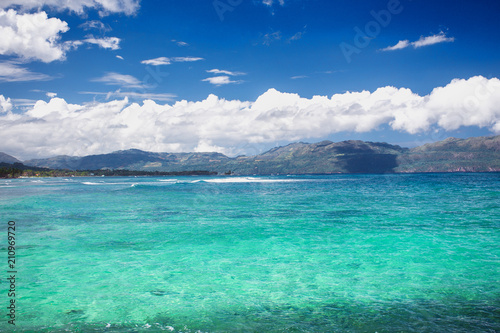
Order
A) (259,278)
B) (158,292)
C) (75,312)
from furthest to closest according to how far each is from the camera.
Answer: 1. (259,278)
2. (158,292)
3. (75,312)

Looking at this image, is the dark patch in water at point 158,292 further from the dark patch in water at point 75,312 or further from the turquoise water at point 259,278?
the dark patch in water at point 75,312

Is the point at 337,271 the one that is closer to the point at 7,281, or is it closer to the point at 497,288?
the point at 497,288

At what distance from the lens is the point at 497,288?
425 inches

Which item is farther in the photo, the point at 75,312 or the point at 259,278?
the point at 259,278

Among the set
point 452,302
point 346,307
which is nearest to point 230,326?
point 346,307

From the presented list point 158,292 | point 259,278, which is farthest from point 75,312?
point 259,278

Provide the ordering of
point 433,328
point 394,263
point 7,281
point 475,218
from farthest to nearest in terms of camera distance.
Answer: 1. point 475,218
2. point 394,263
3. point 7,281
4. point 433,328

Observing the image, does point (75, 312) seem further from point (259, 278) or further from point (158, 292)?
point (259, 278)

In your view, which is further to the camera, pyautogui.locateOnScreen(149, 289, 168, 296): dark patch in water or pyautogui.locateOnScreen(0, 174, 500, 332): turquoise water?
pyautogui.locateOnScreen(149, 289, 168, 296): dark patch in water

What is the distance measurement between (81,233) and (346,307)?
1905cm

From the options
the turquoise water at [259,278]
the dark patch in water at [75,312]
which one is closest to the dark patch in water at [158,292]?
the turquoise water at [259,278]

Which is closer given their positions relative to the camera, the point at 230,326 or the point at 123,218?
the point at 230,326

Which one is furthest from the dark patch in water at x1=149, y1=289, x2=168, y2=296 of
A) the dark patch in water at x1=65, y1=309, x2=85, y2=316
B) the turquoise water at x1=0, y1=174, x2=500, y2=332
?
the dark patch in water at x1=65, y1=309, x2=85, y2=316

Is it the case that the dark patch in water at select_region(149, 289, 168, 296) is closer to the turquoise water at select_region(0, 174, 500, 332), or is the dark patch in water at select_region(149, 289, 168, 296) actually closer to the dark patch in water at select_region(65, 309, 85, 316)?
the turquoise water at select_region(0, 174, 500, 332)
